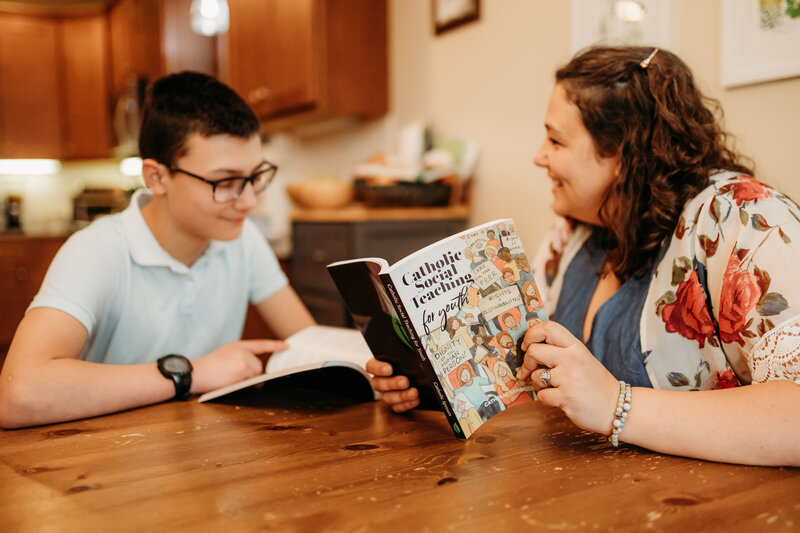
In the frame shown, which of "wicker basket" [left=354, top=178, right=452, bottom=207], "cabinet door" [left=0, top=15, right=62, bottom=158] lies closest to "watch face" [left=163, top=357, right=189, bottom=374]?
"wicker basket" [left=354, top=178, right=452, bottom=207]

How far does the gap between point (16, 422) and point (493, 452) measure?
2.45 ft

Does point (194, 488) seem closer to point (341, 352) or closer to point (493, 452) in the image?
point (493, 452)

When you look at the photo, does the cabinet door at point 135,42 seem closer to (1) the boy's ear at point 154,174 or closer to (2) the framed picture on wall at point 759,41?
(1) the boy's ear at point 154,174

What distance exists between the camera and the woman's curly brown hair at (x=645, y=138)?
1146 mm

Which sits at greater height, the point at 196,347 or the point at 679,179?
the point at 679,179

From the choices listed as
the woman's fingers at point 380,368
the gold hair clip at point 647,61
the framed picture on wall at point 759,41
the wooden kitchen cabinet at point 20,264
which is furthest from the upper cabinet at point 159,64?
the woman's fingers at point 380,368

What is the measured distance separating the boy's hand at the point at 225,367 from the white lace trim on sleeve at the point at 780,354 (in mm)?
848

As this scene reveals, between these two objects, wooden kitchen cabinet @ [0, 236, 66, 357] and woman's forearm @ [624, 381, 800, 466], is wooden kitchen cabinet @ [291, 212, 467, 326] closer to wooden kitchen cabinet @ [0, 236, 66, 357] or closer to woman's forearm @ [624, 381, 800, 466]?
woman's forearm @ [624, 381, 800, 466]

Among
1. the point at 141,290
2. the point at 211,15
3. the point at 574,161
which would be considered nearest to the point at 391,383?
the point at 574,161

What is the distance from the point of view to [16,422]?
102 cm

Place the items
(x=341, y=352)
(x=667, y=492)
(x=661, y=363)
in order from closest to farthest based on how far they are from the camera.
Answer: (x=667, y=492) < (x=661, y=363) < (x=341, y=352)

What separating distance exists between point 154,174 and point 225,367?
52 centimetres

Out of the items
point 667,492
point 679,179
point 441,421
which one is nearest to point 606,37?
point 679,179

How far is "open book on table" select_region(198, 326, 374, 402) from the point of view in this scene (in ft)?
3.46
